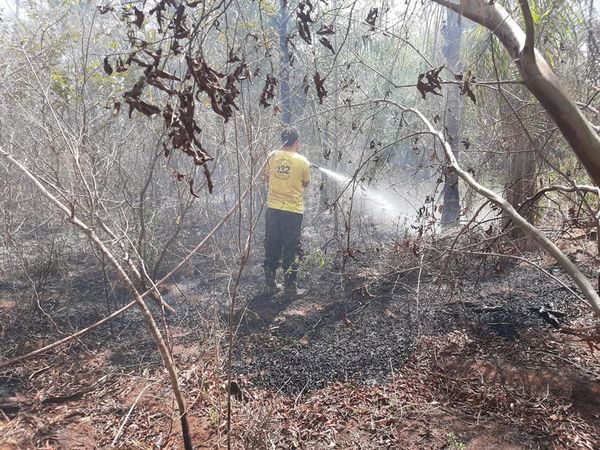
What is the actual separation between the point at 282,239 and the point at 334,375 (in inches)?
91.8

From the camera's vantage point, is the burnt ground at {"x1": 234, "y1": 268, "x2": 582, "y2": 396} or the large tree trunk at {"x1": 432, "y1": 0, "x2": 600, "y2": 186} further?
the burnt ground at {"x1": 234, "y1": 268, "x2": 582, "y2": 396}

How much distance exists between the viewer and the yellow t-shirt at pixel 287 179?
502 centimetres

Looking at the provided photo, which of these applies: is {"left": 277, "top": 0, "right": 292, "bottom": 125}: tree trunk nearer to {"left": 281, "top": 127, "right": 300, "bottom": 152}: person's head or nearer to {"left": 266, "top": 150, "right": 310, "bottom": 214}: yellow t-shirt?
{"left": 281, "top": 127, "right": 300, "bottom": 152}: person's head

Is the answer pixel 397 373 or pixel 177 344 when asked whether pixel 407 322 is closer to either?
pixel 397 373

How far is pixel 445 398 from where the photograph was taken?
9.49 ft

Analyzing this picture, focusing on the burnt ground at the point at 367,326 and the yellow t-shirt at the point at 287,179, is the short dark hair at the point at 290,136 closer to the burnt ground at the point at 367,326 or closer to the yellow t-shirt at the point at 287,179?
the yellow t-shirt at the point at 287,179

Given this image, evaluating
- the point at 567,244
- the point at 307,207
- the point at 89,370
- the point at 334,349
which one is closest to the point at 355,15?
the point at 334,349

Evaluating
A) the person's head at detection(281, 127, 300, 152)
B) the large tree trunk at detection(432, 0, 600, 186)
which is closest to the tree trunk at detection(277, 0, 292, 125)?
the person's head at detection(281, 127, 300, 152)

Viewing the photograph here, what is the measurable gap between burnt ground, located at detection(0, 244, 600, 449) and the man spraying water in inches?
21.4

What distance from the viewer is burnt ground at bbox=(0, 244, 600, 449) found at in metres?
2.55

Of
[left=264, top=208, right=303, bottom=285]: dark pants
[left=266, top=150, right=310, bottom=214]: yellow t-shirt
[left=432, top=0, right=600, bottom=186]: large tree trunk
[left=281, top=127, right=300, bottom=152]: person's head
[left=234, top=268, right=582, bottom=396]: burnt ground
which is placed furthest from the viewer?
[left=264, top=208, right=303, bottom=285]: dark pants

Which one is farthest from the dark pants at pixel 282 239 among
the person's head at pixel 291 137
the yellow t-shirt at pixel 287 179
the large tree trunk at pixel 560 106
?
the large tree trunk at pixel 560 106

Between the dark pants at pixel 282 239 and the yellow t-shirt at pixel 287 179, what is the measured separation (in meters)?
0.11

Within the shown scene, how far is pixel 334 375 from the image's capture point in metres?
3.26
